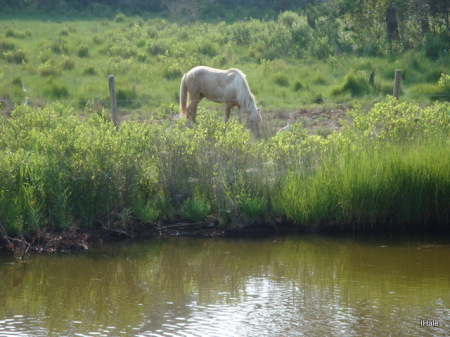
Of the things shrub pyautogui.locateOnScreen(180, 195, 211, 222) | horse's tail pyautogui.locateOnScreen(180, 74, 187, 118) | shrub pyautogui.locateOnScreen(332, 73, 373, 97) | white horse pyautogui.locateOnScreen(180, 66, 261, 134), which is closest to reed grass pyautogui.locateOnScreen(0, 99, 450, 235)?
shrub pyautogui.locateOnScreen(180, 195, 211, 222)

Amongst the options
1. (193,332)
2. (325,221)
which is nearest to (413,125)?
(325,221)

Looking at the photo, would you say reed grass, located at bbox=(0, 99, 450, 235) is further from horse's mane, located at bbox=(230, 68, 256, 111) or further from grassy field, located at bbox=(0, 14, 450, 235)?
horse's mane, located at bbox=(230, 68, 256, 111)

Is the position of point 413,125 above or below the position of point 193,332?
above

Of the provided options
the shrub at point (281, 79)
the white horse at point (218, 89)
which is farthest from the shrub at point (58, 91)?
the shrub at point (281, 79)

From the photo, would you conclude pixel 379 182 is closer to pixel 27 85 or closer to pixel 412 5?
pixel 27 85

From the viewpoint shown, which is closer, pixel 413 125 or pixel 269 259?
pixel 269 259

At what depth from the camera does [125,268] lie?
26.7 ft

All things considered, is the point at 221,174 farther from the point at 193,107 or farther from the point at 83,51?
the point at 83,51

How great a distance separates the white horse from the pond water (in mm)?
5015

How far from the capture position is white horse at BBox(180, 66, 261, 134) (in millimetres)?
13570

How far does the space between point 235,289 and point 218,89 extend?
7.34m

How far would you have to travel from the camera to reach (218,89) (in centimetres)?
1398

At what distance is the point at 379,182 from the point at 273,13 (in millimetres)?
19331

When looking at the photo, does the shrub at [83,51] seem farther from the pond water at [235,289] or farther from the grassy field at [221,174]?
the pond water at [235,289]
